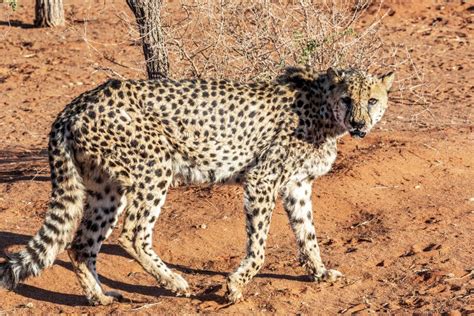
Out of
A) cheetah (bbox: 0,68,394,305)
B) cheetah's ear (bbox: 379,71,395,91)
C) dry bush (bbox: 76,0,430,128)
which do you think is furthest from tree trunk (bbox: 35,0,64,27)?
cheetah's ear (bbox: 379,71,395,91)

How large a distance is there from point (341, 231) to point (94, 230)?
85.5 inches

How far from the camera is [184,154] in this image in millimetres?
6805

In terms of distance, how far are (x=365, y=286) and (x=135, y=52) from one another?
7938 millimetres

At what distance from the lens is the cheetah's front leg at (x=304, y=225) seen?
694 cm

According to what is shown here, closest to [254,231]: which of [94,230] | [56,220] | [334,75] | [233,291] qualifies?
[233,291]

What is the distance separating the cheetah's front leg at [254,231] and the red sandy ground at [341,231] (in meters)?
0.16

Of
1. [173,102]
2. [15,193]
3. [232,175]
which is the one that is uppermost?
[173,102]

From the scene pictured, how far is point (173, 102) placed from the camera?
6758mm

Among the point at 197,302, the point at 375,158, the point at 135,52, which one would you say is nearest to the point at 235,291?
the point at 197,302

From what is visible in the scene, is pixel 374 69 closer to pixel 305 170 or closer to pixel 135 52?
pixel 135 52

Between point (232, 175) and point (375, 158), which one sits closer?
point (232, 175)

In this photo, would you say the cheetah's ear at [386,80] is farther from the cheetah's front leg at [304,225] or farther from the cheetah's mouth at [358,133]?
the cheetah's front leg at [304,225]

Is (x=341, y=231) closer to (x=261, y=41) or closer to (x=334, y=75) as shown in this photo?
(x=334, y=75)

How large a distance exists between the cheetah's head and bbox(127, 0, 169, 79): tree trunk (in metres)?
2.36
